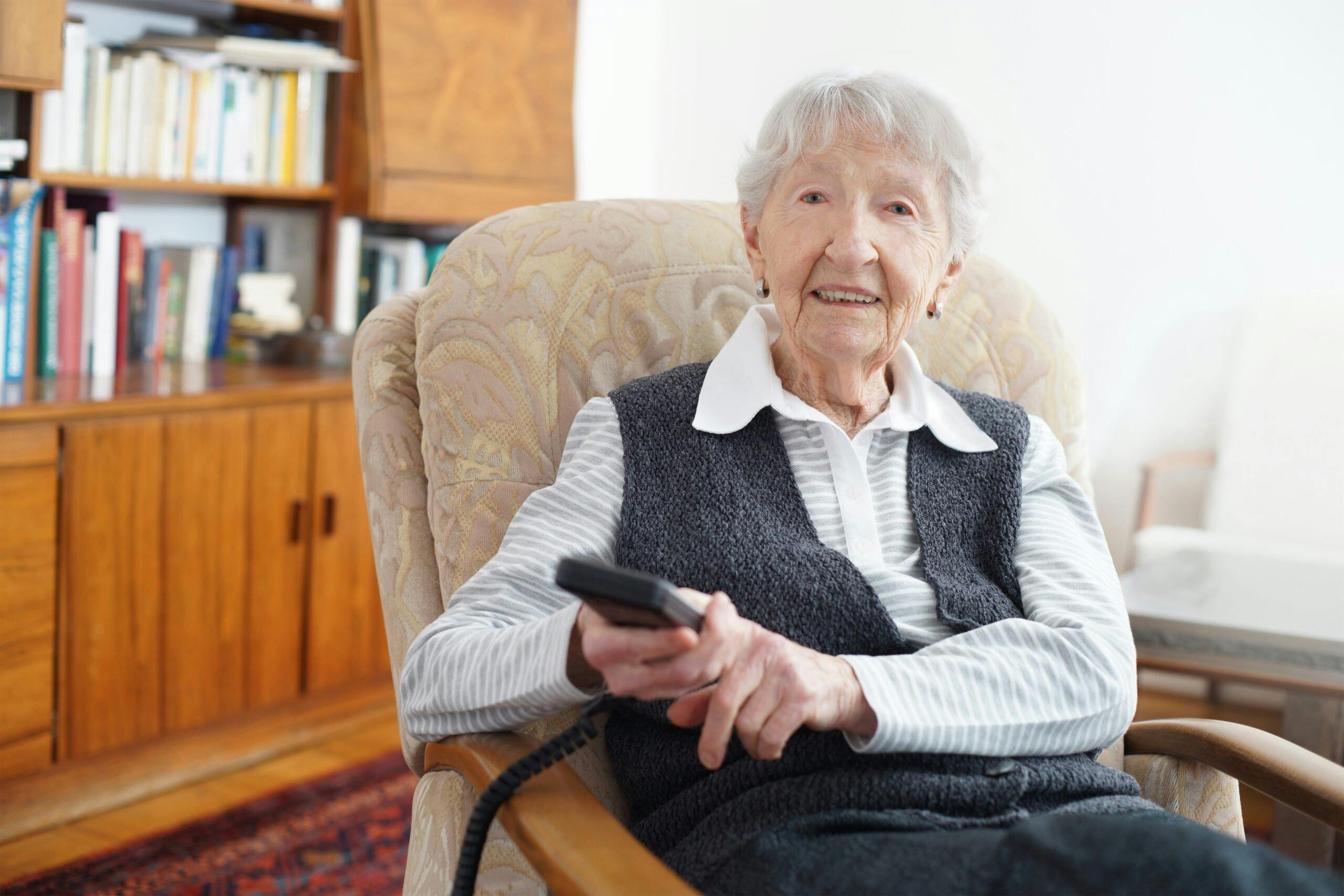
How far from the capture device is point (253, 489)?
2369 mm

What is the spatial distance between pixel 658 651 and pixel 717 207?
0.79 meters

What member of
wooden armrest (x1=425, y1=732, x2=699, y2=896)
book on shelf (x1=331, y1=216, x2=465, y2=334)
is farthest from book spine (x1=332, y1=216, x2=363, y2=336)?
wooden armrest (x1=425, y1=732, x2=699, y2=896)

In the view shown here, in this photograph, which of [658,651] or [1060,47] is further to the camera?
[1060,47]

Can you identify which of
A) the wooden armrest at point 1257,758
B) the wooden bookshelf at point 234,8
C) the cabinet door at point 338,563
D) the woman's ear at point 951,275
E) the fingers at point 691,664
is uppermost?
the wooden bookshelf at point 234,8

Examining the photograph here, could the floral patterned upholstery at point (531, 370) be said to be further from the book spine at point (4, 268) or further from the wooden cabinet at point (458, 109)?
the wooden cabinet at point (458, 109)

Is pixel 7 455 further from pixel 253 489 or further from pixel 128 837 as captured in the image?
pixel 128 837

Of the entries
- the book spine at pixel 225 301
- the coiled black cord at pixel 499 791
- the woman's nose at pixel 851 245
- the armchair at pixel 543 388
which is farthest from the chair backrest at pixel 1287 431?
the coiled black cord at pixel 499 791

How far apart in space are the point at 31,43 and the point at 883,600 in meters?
1.79

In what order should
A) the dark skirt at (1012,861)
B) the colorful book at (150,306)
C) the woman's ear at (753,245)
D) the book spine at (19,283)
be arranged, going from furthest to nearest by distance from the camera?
the colorful book at (150,306) < the book spine at (19,283) < the woman's ear at (753,245) < the dark skirt at (1012,861)

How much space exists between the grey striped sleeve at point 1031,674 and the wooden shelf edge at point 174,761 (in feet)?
5.59

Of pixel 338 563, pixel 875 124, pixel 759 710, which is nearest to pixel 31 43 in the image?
pixel 338 563

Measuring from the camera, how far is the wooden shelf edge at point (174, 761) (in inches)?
83.4

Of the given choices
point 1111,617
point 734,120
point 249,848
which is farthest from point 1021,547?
point 734,120

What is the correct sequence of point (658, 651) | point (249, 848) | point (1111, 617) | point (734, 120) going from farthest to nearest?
point (734, 120)
point (249, 848)
point (1111, 617)
point (658, 651)
